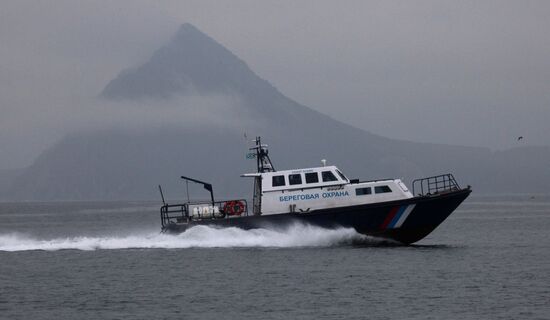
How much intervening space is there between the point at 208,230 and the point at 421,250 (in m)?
9.50

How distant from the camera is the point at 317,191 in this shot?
37.9 meters

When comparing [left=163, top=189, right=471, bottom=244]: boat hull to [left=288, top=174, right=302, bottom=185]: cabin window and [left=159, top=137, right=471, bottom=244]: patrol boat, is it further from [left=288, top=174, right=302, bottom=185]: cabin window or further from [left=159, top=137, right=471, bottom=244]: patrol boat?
[left=288, top=174, right=302, bottom=185]: cabin window

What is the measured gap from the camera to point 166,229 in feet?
132

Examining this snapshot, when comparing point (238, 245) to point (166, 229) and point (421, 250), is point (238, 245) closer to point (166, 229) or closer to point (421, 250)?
point (166, 229)

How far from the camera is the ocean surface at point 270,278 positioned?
2616 cm

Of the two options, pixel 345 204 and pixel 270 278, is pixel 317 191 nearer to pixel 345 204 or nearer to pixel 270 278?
pixel 345 204

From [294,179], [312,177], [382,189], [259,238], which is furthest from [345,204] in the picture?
[259,238]

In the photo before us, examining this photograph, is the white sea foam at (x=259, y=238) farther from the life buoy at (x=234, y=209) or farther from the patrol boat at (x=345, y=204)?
the life buoy at (x=234, y=209)

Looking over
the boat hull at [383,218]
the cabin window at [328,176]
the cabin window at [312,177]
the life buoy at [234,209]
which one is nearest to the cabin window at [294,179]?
the cabin window at [312,177]

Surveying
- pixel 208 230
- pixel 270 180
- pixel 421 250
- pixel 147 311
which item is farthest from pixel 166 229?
pixel 147 311

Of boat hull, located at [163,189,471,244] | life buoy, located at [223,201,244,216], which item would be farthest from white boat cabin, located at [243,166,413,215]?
life buoy, located at [223,201,244,216]

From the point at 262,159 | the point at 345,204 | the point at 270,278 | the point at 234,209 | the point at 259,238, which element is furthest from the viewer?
the point at 234,209

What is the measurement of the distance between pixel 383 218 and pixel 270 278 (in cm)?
791

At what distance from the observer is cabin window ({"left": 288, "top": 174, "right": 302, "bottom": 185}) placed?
125 feet
